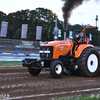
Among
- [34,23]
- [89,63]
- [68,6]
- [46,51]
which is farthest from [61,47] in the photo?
[34,23]

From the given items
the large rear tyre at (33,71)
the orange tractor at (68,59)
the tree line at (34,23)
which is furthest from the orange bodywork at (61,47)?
the tree line at (34,23)

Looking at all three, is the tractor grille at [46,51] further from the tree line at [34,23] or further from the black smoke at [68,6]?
the tree line at [34,23]

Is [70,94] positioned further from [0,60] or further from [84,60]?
[0,60]

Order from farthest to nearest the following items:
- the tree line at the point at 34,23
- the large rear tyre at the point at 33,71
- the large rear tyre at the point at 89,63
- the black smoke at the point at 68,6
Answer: the tree line at the point at 34,23 < the black smoke at the point at 68,6 < the large rear tyre at the point at 33,71 < the large rear tyre at the point at 89,63

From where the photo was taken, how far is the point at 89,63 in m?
8.81

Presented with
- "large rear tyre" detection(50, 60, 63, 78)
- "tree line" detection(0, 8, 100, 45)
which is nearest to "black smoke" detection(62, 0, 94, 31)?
"large rear tyre" detection(50, 60, 63, 78)

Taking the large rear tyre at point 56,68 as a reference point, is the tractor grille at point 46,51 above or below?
above

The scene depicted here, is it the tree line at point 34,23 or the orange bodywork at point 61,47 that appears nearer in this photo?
the orange bodywork at point 61,47

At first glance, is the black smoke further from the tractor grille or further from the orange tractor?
the tractor grille

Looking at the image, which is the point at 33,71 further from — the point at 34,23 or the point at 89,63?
the point at 34,23

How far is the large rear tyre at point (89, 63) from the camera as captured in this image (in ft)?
28.0

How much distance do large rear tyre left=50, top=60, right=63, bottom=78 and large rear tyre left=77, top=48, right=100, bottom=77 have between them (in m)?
1.12

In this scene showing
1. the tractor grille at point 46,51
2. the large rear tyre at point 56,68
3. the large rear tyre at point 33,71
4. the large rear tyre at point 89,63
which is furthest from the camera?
the large rear tyre at point 33,71

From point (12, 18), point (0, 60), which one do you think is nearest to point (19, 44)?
point (0, 60)
